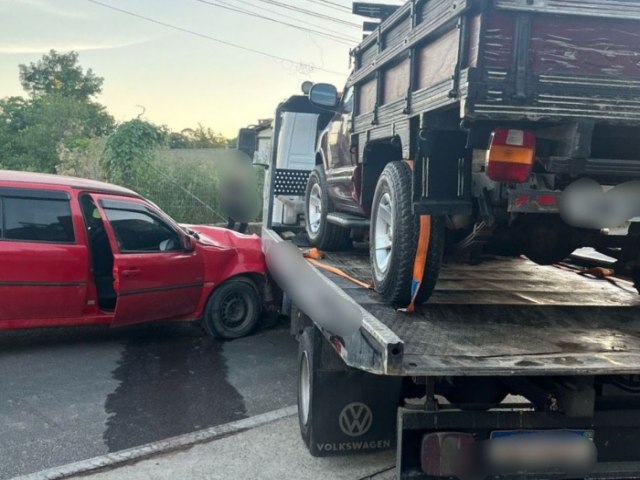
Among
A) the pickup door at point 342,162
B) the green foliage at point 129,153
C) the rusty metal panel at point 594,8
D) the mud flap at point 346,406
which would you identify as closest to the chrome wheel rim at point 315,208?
the pickup door at point 342,162

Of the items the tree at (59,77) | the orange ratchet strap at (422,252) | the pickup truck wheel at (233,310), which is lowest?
the pickup truck wheel at (233,310)

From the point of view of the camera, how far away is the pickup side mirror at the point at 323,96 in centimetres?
663

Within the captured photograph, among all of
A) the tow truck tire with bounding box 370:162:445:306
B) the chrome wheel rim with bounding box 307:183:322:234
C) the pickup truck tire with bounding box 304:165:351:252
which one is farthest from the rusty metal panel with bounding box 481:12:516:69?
the chrome wheel rim with bounding box 307:183:322:234

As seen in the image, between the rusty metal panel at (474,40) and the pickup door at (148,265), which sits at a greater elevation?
the rusty metal panel at (474,40)

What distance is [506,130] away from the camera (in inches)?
124

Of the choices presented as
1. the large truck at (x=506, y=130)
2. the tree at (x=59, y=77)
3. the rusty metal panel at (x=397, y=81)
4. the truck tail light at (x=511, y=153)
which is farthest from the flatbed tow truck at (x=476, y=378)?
the tree at (x=59, y=77)

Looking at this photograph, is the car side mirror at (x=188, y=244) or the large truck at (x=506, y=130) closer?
the large truck at (x=506, y=130)

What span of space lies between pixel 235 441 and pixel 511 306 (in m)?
2.02

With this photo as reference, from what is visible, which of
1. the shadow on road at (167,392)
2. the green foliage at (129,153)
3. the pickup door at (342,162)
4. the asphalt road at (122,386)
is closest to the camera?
the asphalt road at (122,386)

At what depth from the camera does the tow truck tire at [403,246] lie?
12.2 feet

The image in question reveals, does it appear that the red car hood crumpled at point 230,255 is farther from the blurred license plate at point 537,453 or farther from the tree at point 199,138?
the tree at point 199,138

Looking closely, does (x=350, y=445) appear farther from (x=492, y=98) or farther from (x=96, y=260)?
(x=96, y=260)

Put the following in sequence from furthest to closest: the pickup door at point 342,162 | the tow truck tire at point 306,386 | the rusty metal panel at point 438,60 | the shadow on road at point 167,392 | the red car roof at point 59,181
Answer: the red car roof at point 59,181
the pickup door at point 342,162
the shadow on road at point 167,392
the tow truck tire at point 306,386
the rusty metal panel at point 438,60

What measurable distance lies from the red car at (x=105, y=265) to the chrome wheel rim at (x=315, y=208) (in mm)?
808
